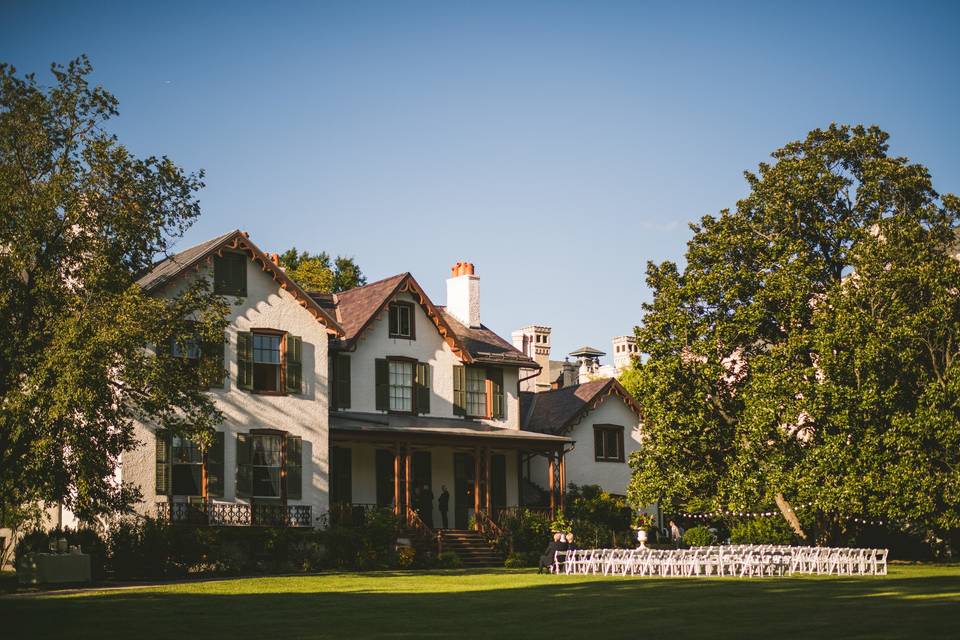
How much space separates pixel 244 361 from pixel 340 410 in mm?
5020

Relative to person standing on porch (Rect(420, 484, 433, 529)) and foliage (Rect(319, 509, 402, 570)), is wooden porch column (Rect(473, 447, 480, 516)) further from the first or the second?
foliage (Rect(319, 509, 402, 570))

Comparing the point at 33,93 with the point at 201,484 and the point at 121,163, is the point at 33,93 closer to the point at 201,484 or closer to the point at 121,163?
the point at 121,163

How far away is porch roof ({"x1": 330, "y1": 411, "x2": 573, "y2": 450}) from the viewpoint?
4047 cm

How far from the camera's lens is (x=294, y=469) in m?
38.9

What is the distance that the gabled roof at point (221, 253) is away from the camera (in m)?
37.3

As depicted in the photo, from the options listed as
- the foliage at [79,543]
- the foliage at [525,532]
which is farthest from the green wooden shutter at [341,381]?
the foliage at [79,543]

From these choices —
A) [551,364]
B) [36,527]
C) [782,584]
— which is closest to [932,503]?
[782,584]

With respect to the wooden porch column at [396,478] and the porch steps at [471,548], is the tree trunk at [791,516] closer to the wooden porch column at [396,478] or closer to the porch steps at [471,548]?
the porch steps at [471,548]

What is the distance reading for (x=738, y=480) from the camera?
120 ft

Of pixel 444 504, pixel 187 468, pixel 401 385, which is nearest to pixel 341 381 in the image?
pixel 401 385

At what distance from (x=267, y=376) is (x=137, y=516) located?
6.53 metres

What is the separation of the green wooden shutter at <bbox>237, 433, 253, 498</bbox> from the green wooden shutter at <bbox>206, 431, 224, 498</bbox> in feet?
2.06

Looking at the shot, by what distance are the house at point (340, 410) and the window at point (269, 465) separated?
0.04m

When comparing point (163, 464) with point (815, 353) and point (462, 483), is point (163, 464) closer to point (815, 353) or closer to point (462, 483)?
point (462, 483)
